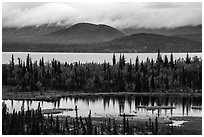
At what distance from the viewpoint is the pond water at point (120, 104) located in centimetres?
6394

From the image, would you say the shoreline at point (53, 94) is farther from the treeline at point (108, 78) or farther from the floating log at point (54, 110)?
the floating log at point (54, 110)

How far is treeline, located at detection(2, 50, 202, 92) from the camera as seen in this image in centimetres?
9456

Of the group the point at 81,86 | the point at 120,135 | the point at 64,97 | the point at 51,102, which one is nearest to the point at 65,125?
the point at 120,135

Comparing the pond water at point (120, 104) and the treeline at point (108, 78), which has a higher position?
the treeline at point (108, 78)

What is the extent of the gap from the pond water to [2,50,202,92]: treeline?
409 inches

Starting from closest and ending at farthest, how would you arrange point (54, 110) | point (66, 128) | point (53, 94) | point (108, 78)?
point (66, 128) < point (54, 110) < point (53, 94) < point (108, 78)

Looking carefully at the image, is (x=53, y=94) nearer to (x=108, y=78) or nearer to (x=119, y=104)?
(x=119, y=104)

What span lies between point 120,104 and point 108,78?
26.2 metres

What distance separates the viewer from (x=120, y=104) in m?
74.2

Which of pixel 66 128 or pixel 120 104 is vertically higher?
pixel 120 104

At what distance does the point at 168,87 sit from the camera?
95.4 metres

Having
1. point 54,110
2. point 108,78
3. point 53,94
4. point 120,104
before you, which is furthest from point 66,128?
point 108,78

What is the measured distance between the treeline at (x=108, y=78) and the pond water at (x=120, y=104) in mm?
10397

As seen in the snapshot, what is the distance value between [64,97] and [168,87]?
2140 cm
